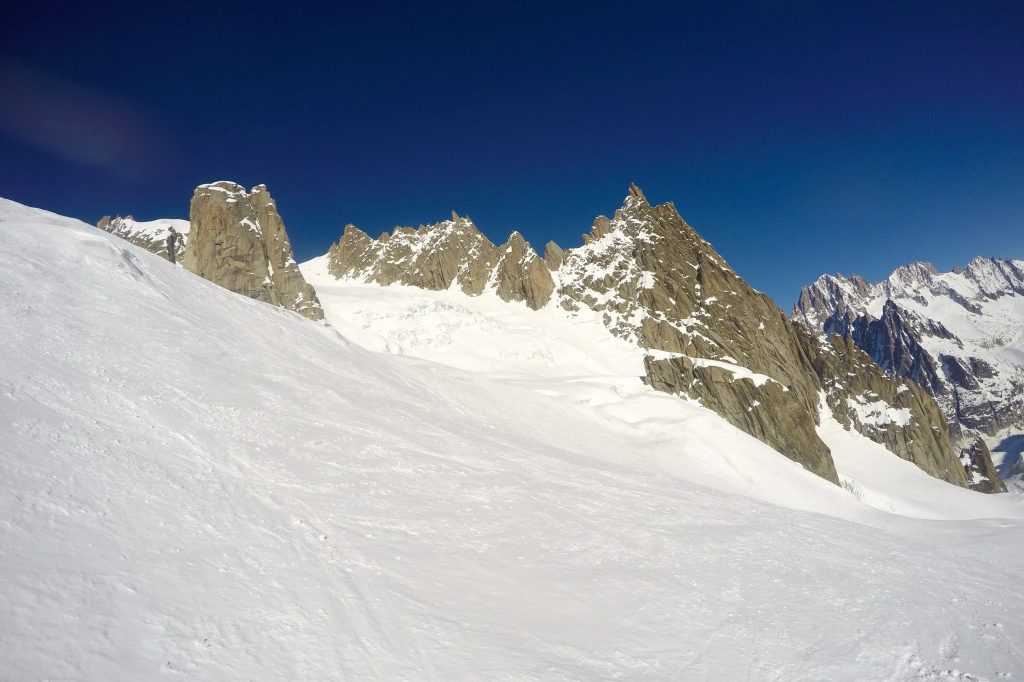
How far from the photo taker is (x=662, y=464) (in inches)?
1069

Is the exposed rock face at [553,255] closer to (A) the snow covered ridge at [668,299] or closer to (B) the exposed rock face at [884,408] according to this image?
(A) the snow covered ridge at [668,299]

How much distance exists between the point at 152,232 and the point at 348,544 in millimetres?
82736

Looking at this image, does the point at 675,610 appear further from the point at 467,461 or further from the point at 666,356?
the point at 666,356

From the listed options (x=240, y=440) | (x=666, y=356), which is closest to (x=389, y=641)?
(x=240, y=440)

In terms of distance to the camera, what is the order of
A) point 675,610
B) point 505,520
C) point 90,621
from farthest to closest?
point 505,520 < point 675,610 < point 90,621

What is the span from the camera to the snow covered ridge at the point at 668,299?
75.1 m

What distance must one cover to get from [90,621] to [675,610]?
25.9ft

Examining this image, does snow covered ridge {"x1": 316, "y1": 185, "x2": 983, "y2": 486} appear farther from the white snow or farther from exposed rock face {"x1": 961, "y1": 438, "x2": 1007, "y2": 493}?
exposed rock face {"x1": 961, "y1": 438, "x2": 1007, "y2": 493}

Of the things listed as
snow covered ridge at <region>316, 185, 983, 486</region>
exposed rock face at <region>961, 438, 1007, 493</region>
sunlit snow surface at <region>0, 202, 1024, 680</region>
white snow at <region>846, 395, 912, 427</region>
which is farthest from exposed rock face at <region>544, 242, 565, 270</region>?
exposed rock face at <region>961, 438, 1007, 493</region>

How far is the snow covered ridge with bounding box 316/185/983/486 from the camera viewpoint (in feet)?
246

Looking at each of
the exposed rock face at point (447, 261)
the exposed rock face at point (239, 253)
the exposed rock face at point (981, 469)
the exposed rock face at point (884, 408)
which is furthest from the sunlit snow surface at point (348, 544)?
the exposed rock face at point (981, 469)

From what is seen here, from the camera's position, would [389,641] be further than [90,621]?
Yes

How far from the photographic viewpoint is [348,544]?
335 inches

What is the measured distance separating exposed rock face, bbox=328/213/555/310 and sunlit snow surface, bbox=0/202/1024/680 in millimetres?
67629
